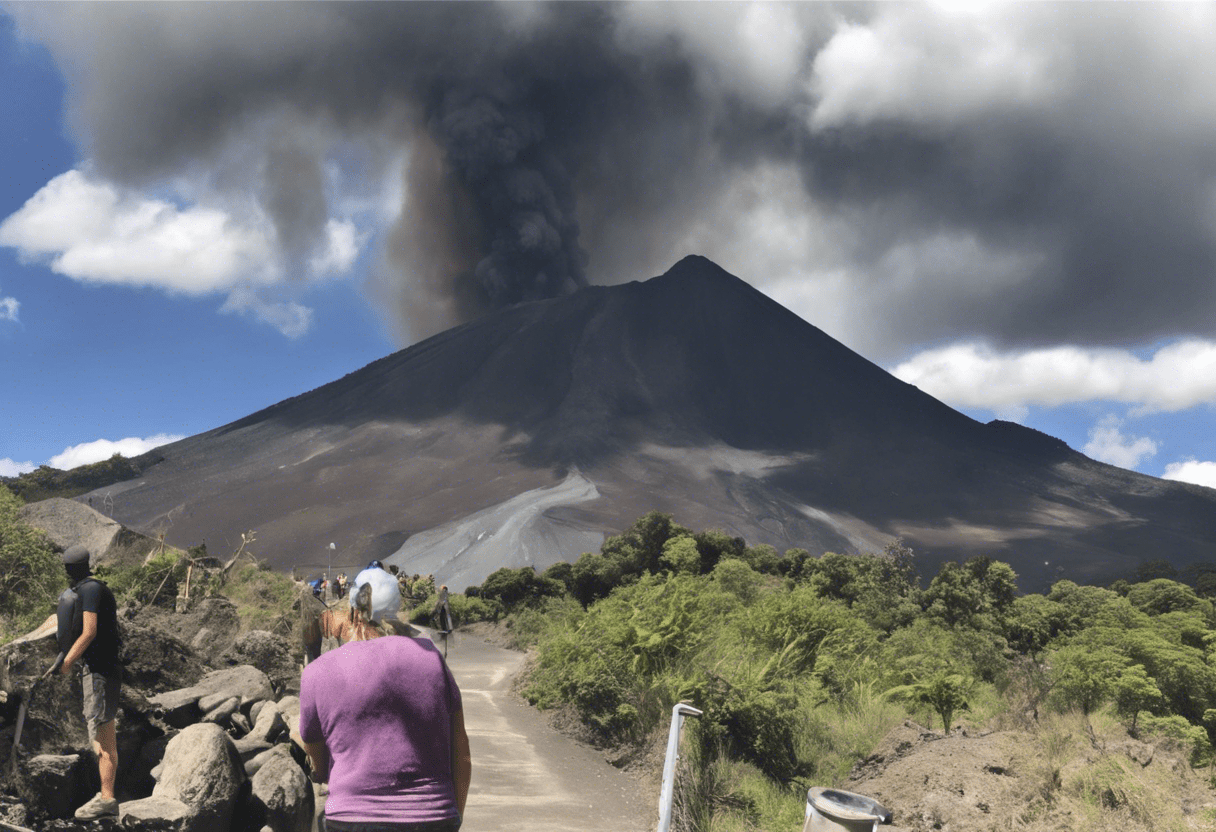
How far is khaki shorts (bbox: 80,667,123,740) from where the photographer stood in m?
4.71

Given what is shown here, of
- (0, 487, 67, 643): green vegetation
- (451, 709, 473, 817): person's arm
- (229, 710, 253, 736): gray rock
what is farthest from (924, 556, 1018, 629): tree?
(451, 709, 473, 817): person's arm

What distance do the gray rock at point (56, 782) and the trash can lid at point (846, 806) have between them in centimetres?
426

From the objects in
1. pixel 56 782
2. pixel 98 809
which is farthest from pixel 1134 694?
pixel 56 782

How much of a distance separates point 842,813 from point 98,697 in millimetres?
3912

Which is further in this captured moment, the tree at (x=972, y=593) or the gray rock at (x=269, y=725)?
the tree at (x=972, y=593)

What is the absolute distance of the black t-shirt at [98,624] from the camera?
4531 millimetres

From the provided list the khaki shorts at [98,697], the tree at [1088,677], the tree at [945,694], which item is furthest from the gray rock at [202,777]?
the tree at [1088,677]

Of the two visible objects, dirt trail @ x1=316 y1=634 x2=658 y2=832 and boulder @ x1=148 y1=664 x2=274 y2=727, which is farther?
dirt trail @ x1=316 y1=634 x2=658 y2=832

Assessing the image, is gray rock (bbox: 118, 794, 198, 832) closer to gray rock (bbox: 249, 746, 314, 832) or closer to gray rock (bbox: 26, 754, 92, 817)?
gray rock (bbox: 26, 754, 92, 817)

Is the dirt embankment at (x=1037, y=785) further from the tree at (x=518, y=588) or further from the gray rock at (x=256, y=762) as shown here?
the tree at (x=518, y=588)

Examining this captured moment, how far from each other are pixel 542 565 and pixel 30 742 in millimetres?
54660

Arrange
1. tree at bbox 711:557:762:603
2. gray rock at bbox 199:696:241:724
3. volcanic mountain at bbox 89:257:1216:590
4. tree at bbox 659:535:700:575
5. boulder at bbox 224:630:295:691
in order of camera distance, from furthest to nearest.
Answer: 1. volcanic mountain at bbox 89:257:1216:590
2. tree at bbox 659:535:700:575
3. tree at bbox 711:557:762:603
4. boulder at bbox 224:630:295:691
5. gray rock at bbox 199:696:241:724

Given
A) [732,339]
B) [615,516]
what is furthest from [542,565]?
[732,339]

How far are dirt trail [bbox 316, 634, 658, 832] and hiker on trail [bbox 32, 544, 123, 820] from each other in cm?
275
